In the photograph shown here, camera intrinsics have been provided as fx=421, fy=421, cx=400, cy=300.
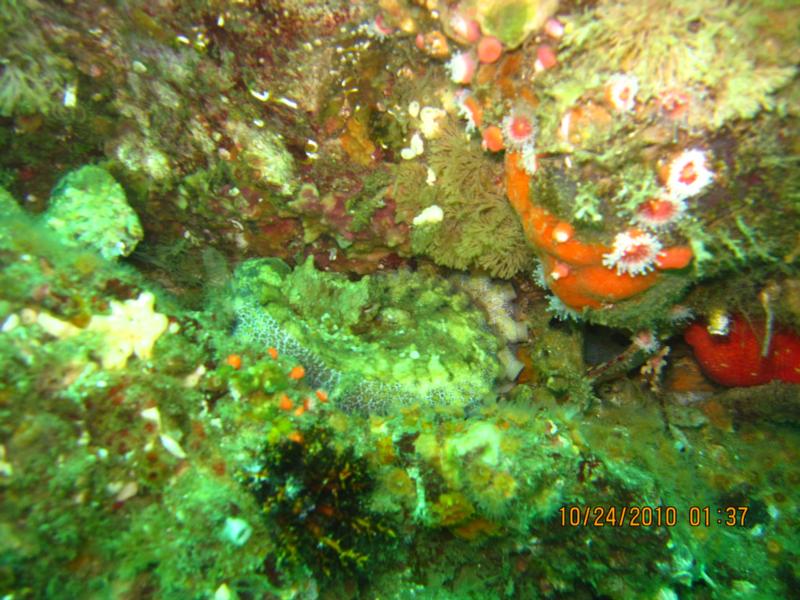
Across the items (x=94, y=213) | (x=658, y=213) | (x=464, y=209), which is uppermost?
(x=94, y=213)

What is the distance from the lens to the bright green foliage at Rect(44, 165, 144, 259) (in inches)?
127

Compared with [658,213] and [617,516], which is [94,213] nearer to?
[658,213]

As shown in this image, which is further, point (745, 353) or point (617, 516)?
point (745, 353)

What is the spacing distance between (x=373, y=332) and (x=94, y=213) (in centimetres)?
249

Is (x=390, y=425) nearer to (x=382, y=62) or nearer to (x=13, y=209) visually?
(x=382, y=62)

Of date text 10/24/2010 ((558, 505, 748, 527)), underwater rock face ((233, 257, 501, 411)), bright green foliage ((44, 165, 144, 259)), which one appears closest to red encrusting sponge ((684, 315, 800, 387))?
date text 10/24/2010 ((558, 505, 748, 527))

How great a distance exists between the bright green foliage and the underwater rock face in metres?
0.97

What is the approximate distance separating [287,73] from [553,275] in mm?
2577

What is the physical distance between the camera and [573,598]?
312cm

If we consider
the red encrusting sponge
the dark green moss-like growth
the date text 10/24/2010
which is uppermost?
the dark green moss-like growth

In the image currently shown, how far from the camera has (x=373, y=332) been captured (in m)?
4.08

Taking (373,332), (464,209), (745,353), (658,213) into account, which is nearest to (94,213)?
(373,332)

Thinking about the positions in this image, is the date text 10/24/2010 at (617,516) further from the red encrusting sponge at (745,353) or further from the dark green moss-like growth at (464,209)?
the dark green moss-like growth at (464,209)

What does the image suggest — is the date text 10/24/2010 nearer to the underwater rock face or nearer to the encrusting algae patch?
the encrusting algae patch
